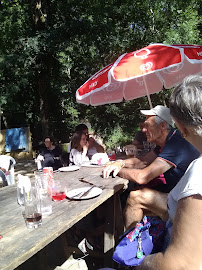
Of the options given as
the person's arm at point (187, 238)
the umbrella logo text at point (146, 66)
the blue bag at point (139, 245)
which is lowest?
the blue bag at point (139, 245)

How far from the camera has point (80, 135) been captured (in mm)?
3873

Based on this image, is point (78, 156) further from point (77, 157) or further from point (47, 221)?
point (47, 221)

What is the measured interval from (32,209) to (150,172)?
108cm

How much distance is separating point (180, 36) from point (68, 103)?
582 centimetres

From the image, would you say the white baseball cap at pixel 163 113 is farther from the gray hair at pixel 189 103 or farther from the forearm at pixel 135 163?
the gray hair at pixel 189 103

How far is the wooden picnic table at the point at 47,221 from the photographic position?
1172mm

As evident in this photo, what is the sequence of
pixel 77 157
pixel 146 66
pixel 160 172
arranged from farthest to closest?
pixel 77 157
pixel 146 66
pixel 160 172

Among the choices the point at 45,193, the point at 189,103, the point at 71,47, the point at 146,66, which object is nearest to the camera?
the point at 189,103

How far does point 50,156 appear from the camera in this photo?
15.5 ft

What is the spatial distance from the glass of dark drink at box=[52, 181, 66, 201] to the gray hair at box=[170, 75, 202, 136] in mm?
1065

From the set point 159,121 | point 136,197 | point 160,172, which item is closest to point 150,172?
point 160,172

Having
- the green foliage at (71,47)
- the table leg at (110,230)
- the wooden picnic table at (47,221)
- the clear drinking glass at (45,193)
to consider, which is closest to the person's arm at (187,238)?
the wooden picnic table at (47,221)

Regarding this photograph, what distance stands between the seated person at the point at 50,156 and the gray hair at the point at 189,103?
3.83 m

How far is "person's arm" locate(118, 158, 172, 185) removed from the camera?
209 centimetres
